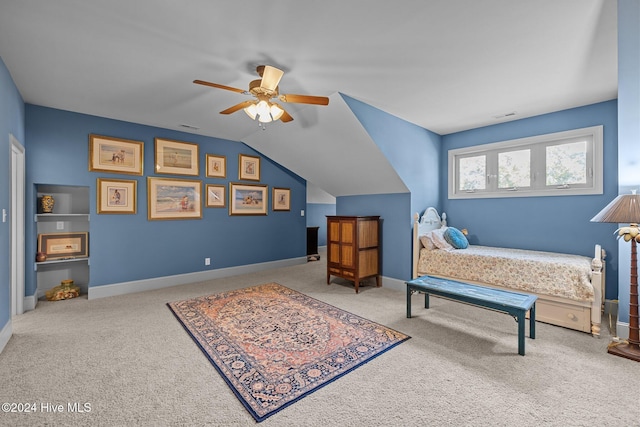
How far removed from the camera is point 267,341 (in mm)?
2568

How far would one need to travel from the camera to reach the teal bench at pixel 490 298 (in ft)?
7.64

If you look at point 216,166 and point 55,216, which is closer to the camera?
point 55,216

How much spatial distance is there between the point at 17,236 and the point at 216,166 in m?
2.65

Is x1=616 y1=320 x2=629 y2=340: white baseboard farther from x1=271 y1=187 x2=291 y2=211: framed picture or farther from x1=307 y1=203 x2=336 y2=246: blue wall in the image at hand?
x1=307 y1=203 x2=336 y2=246: blue wall

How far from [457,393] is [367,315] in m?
1.42

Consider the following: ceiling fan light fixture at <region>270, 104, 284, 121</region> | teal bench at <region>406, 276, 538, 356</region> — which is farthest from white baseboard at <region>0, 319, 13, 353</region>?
teal bench at <region>406, 276, 538, 356</region>

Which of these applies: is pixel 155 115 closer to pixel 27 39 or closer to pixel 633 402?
pixel 27 39

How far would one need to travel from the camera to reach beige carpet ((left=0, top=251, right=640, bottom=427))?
1641mm

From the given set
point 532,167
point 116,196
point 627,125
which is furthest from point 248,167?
point 627,125

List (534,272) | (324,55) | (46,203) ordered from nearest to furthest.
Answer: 1. (324,55)
2. (534,272)
3. (46,203)

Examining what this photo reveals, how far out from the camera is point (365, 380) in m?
1.99

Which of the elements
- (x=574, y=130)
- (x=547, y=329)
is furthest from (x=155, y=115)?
(x=574, y=130)

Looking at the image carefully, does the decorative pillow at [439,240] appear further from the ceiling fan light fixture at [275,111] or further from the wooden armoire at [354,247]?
the ceiling fan light fixture at [275,111]

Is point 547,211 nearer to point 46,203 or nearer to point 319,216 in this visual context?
point 319,216
